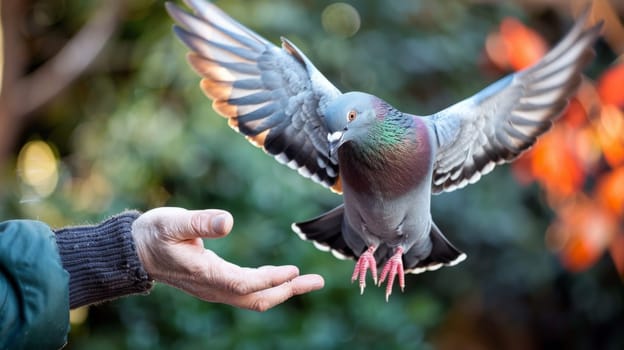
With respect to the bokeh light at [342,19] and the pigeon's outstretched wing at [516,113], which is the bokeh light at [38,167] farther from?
the pigeon's outstretched wing at [516,113]

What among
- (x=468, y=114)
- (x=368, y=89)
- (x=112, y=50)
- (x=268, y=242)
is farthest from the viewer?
(x=112, y=50)

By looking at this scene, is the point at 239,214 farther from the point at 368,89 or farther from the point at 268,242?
the point at 368,89

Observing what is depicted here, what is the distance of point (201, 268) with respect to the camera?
262cm

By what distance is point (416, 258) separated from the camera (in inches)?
121

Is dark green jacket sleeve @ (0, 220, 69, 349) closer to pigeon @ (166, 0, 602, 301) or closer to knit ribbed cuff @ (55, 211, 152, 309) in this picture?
knit ribbed cuff @ (55, 211, 152, 309)

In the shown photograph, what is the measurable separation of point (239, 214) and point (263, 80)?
2.26 meters

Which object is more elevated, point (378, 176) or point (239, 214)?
point (378, 176)

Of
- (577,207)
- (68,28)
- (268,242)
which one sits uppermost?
(68,28)

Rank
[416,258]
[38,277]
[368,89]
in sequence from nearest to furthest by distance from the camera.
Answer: [38,277] < [416,258] < [368,89]

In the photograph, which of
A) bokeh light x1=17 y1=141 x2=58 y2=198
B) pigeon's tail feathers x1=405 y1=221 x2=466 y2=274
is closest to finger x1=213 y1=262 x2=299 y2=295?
pigeon's tail feathers x1=405 y1=221 x2=466 y2=274

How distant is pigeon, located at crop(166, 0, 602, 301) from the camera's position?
8.84 ft

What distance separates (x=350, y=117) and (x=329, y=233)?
29.8 inches

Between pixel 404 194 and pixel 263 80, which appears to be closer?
pixel 404 194

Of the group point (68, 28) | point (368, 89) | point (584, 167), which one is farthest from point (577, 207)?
point (68, 28)
